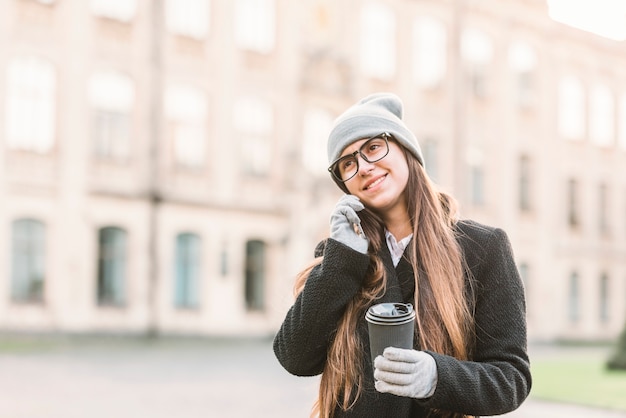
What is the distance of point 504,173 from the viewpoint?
3338cm

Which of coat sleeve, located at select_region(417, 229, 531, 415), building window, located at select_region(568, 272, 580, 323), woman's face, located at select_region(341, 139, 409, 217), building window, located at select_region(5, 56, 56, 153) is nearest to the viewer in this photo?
coat sleeve, located at select_region(417, 229, 531, 415)

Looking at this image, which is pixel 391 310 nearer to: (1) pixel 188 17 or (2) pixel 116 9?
(2) pixel 116 9

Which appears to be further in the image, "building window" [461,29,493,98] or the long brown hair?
"building window" [461,29,493,98]

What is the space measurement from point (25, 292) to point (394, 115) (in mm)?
20430

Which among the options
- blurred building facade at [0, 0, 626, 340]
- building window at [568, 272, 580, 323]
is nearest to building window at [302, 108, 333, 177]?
blurred building facade at [0, 0, 626, 340]

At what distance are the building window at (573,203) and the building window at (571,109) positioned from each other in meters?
1.92

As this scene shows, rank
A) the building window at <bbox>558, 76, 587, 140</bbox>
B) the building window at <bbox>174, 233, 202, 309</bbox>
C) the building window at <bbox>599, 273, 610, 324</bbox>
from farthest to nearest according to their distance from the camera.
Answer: the building window at <bbox>599, 273, 610, 324</bbox>
the building window at <bbox>558, 76, 587, 140</bbox>
the building window at <bbox>174, 233, 202, 309</bbox>

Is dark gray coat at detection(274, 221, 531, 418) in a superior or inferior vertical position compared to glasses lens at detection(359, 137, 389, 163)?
inferior

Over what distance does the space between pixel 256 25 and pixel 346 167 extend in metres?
24.9

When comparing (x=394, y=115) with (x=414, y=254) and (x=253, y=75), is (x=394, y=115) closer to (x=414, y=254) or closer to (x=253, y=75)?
(x=414, y=254)

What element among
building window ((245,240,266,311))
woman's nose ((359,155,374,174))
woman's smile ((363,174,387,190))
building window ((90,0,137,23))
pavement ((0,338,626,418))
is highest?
building window ((90,0,137,23))

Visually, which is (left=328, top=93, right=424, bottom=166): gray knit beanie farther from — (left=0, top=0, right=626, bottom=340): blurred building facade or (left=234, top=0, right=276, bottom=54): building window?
(left=234, top=0, right=276, bottom=54): building window

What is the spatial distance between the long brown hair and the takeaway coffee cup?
23cm

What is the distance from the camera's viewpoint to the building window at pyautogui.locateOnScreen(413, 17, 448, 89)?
1228 inches
